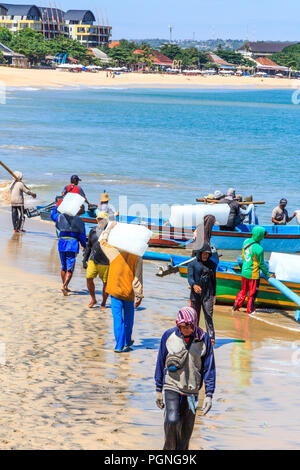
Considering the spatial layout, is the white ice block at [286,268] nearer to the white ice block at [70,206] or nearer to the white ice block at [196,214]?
the white ice block at [70,206]

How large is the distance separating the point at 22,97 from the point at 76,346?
85050mm

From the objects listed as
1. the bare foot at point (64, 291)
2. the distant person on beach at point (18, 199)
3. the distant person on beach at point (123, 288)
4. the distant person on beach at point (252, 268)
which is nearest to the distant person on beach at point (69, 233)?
the bare foot at point (64, 291)

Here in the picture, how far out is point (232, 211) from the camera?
57.4 ft

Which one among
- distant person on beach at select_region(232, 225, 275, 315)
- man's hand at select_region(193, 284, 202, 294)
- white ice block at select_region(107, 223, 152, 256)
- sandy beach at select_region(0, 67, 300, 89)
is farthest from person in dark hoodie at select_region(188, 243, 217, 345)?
sandy beach at select_region(0, 67, 300, 89)

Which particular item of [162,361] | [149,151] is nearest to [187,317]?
[162,361]

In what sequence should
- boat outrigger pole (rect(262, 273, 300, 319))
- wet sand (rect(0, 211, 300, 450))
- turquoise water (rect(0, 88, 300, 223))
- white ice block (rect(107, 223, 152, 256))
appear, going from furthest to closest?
turquoise water (rect(0, 88, 300, 223)), boat outrigger pole (rect(262, 273, 300, 319)), white ice block (rect(107, 223, 152, 256)), wet sand (rect(0, 211, 300, 450))

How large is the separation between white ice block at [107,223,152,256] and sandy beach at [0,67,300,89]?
343 feet

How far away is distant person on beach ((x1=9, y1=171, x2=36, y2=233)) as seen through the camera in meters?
17.3

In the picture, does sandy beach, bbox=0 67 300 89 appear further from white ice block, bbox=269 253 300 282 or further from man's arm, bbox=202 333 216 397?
man's arm, bbox=202 333 216 397

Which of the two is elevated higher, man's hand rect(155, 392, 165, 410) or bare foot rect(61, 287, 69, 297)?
man's hand rect(155, 392, 165, 410)

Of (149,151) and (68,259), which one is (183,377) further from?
(149,151)

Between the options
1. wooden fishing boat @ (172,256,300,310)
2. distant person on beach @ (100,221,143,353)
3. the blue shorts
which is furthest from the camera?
wooden fishing boat @ (172,256,300,310)

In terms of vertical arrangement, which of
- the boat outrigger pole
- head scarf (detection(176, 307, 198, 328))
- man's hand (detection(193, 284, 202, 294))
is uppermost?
head scarf (detection(176, 307, 198, 328))
